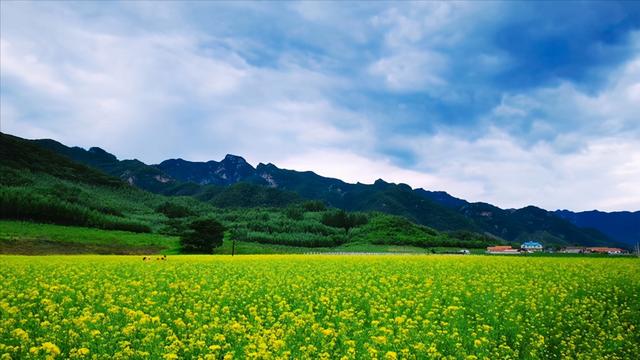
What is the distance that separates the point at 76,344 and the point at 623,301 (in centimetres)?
2417

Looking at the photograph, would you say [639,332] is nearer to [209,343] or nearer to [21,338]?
[209,343]

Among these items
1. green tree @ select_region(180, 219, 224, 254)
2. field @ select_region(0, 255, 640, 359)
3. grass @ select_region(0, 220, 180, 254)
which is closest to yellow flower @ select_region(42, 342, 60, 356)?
field @ select_region(0, 255, 640, 359)

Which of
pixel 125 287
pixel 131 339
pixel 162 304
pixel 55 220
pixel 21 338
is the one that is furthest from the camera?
pixel 55 220

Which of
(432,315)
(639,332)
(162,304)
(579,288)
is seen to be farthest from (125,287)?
(579,288)

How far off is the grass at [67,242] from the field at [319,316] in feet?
217

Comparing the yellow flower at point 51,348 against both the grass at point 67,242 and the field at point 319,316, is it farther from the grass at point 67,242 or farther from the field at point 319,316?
the grass at point 67,242

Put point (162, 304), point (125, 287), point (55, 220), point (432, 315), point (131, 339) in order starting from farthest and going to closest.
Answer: point (55, 220), point (125, 287), point (162, 304), point (432, 315), point (131, 339)

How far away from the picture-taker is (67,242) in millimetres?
97562

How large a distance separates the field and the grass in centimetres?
6623

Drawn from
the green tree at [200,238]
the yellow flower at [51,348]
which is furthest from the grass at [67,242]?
the yellow flower at [51,348]

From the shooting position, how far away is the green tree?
105m

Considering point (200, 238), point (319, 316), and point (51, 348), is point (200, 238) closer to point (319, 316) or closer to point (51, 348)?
point (319, 316)

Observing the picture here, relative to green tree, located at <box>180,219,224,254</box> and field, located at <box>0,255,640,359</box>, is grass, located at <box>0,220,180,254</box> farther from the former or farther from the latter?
field, located at <box>0,255,640,359</box>

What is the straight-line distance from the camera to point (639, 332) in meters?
17.5
